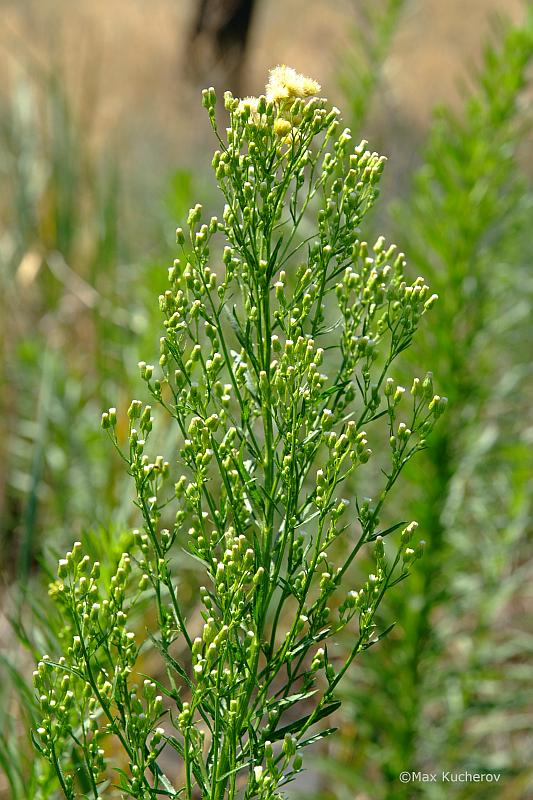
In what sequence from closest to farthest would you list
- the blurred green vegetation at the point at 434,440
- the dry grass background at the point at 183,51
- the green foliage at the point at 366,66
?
the blurred green vegetation at the point at 434,440 < the green foliage at the point at 366,66 < the dry grass background at the point at 183,51

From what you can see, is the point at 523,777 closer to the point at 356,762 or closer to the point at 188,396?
the point at 356,762

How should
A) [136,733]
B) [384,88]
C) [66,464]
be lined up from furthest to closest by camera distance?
1. [66,464]
2. [384,88]
3. [136,733]

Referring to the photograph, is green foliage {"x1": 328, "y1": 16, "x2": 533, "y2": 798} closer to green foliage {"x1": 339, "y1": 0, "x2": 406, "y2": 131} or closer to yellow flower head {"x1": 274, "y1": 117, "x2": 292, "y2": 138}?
green foliage {"x1": 339, "y1": 0, "x2": 406, "y2": 131}

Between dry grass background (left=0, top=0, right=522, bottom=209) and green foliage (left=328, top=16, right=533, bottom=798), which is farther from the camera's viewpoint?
dry grass background (left=0, top=0, right=522, bottom=209)

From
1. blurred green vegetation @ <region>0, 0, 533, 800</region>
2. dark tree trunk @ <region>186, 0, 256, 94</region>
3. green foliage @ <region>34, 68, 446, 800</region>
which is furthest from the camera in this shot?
dark tree trunk @ <region>186, 0, 256, 94</region>

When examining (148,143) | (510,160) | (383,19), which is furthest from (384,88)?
(148,143)

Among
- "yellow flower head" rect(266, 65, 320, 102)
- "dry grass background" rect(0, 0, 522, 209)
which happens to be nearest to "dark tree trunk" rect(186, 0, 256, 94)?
"dry grass background" rect(0, 0, 522, 209)

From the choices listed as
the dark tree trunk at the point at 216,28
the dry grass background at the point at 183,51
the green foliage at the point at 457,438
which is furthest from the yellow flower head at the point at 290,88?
the dark tree trunk at the point at 216,28

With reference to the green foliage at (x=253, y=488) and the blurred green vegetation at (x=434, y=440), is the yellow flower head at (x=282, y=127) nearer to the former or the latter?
the green foliage at (x=253, y=488)
